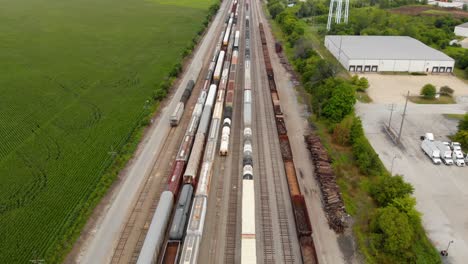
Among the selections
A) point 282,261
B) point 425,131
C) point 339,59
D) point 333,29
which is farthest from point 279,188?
point 333,29

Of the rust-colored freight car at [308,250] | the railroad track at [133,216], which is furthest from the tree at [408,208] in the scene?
the railroad track at [133,216]

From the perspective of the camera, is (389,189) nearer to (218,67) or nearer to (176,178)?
(176,178)

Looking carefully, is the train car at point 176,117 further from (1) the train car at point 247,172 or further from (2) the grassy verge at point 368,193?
(2) the grassy verge at point 368,193

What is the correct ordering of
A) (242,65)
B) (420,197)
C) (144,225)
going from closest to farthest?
(144,225) → (420,197) → (242,65)

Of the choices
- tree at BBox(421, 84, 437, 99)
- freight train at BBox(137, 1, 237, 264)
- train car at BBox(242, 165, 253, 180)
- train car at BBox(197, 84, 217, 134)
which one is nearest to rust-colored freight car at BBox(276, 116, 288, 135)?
freight train at BBox(137, 1, 237, 264)

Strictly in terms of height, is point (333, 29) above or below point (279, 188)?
above

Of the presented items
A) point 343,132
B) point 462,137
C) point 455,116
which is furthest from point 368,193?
point 455,116

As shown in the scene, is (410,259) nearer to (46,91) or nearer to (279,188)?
(279,188)

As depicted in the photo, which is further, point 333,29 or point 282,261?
point 333,29
